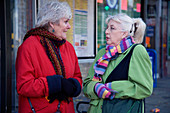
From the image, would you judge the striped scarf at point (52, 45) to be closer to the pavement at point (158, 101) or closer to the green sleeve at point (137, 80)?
the green sleeve at point (137, 80)

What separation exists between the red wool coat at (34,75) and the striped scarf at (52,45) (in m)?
0.04

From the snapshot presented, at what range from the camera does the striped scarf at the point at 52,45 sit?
246 centimetres

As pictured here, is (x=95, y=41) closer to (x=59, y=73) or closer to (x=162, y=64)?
(x=59, y=73)

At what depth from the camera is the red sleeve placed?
7.43 feet

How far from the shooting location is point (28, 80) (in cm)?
228

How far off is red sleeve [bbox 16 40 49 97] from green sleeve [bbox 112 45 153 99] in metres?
0.71

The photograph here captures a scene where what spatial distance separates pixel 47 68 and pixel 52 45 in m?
0.24

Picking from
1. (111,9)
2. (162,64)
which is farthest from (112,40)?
(162,64)

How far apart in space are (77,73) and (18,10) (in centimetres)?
295

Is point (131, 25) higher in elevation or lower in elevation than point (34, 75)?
higher

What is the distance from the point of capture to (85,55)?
6.25 metres

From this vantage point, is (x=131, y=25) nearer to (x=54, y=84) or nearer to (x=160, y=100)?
(x=54, y=84)

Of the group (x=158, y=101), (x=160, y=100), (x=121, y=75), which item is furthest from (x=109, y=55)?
(x=160, y=100)

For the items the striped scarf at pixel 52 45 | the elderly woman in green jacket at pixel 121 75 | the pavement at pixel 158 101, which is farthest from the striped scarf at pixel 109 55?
the pavement at pixel 158 101
